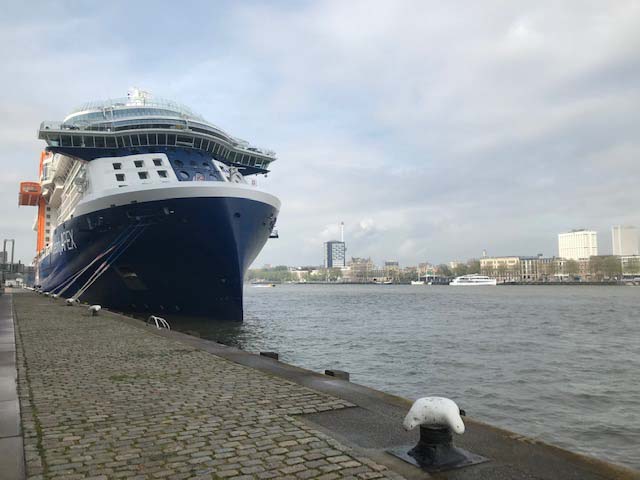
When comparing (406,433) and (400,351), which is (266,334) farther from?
(406,433)

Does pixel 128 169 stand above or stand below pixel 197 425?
above

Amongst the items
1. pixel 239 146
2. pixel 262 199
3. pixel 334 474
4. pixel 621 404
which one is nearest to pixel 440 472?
pixel 334 474

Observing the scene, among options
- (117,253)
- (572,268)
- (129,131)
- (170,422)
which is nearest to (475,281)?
(572,268)

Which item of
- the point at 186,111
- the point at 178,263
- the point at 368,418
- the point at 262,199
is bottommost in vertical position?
the point at 368,418

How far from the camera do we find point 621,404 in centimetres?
1264

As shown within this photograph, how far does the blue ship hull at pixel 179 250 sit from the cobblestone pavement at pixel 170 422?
14680 millimetres

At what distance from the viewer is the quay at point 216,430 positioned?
4645 mm

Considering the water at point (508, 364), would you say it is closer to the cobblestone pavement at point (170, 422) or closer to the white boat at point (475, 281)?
the cobblestone pavement at point (170, 422)

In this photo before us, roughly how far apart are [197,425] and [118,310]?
28672 millimetres

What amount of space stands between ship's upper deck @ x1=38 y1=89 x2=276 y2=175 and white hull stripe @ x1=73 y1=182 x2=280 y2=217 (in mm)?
4782

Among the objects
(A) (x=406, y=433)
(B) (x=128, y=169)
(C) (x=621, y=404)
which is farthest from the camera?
(B) (x=128, y=169)

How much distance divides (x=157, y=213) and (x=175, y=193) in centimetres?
154

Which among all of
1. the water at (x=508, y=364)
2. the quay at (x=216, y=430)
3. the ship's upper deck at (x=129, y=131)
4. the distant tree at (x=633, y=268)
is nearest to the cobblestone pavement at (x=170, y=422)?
the quay at (x=216, y=430)

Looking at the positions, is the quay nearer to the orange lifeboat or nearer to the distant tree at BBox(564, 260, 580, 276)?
the orange lifeboat
